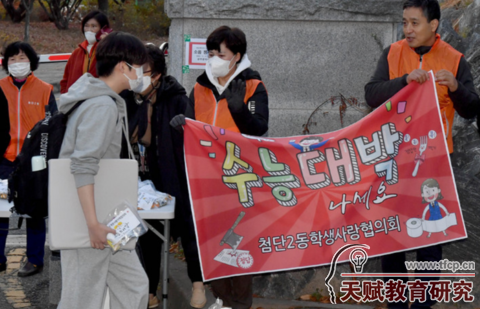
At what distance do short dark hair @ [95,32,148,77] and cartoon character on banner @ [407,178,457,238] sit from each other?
2.03 metres

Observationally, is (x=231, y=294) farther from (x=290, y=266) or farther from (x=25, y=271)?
(x=25, y=271)

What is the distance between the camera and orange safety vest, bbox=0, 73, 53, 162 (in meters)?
5.74

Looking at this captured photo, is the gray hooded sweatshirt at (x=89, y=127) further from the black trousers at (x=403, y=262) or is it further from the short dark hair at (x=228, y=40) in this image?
the black trousers at (x=403, y=262)

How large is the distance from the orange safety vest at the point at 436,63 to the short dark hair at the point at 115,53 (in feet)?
6.26

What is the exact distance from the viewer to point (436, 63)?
4.38 metres

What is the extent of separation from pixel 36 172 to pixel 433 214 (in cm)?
248

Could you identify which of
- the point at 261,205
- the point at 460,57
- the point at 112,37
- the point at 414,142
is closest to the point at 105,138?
Result: the point at 112,37

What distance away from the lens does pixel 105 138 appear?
3.29 metres

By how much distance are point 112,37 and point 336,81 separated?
11.3 ft

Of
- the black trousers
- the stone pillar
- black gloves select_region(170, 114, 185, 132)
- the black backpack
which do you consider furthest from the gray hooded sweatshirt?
the stone pillar

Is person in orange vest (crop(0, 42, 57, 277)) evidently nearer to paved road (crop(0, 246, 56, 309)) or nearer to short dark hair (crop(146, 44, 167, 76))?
paved road (crop(0, 246, 56, 309))

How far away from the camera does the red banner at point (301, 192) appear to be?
14.1ft

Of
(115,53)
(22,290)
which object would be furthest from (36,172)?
(22,290)

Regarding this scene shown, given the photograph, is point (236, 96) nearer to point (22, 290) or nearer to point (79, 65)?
point (22, 290)
